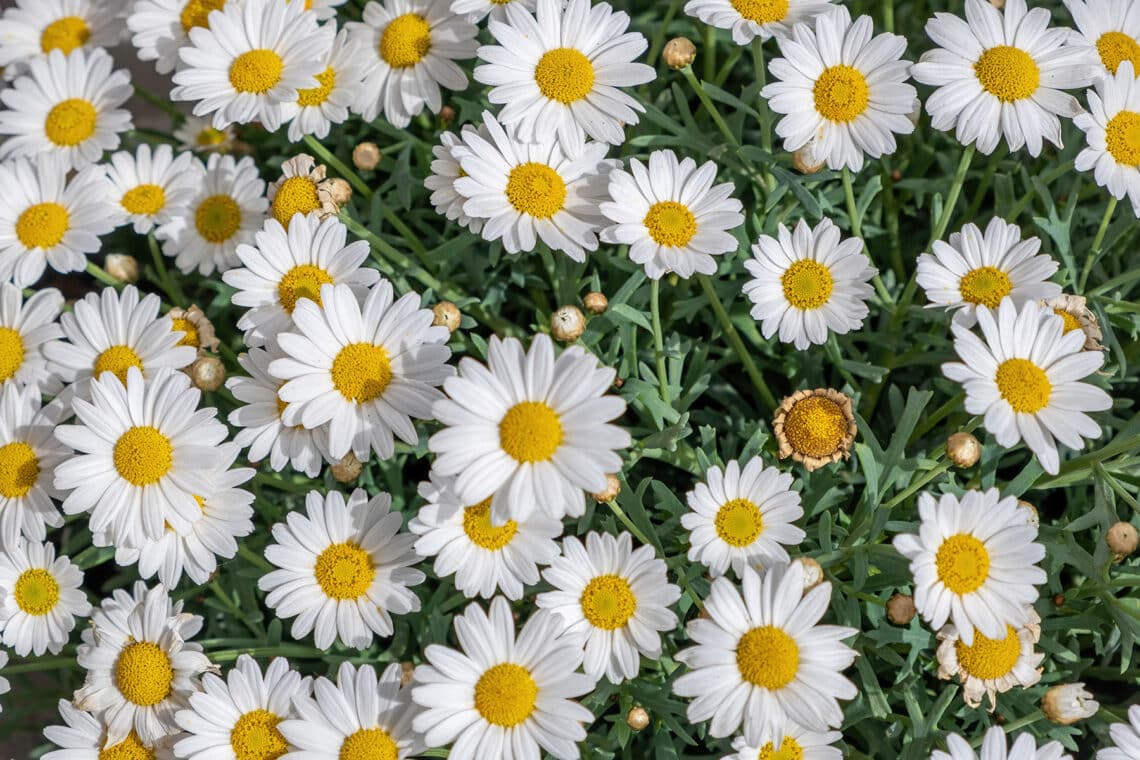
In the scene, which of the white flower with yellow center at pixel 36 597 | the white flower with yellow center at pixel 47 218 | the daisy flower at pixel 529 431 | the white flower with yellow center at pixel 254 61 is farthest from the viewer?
the white flower with yellow center at pixel 47 218

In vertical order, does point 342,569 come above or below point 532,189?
below

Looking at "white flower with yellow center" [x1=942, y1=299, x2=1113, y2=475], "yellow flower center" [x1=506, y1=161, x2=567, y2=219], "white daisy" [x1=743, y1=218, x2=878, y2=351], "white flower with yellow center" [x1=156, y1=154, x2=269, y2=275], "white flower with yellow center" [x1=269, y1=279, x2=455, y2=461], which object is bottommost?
"white flower with yellow center" [x1=269, y1=279, x2=455, y2=461]

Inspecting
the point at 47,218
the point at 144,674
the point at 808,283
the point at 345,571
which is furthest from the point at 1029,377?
the point at 47,218

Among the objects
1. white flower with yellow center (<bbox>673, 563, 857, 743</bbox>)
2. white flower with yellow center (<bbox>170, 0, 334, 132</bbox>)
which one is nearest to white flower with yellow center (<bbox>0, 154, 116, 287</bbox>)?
white flower with yellow center (<bbox>170, 0, 334, 132</bbox>)

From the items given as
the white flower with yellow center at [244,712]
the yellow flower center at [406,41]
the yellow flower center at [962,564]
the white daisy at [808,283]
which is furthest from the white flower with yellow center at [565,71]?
the white flower with yellow center at [244,712]

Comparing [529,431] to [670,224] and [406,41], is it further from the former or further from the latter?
[406,41]

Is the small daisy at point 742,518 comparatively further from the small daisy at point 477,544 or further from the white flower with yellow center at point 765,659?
the small daisy at point 477,544

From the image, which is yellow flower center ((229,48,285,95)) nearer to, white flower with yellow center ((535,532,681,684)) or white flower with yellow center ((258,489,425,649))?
white flower with yellow center ((258,489,425,649))
